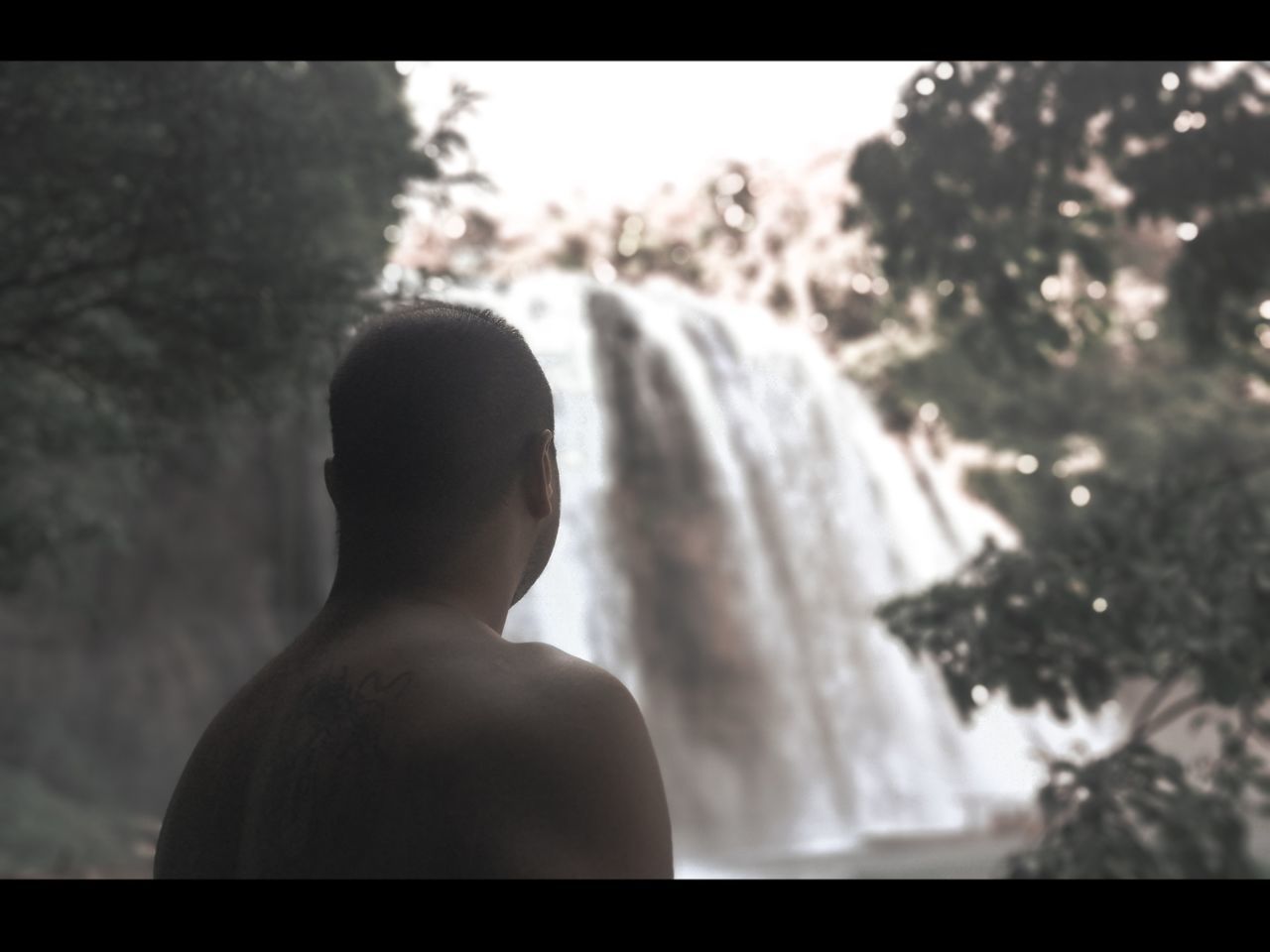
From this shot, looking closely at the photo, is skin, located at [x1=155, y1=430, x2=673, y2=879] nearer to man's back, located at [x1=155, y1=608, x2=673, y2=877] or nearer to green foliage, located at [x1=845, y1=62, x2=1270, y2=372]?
man's back, located at [x1=155, y1=608, x2=673, y2=877]

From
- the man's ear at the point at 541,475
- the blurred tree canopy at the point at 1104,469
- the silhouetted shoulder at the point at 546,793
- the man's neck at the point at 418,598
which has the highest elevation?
the blurred tree canopy at the point at 1104,469

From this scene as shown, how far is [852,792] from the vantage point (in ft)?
57.3

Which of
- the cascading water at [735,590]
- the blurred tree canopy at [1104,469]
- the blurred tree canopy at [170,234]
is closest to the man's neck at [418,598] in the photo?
the blurred tree canopy at [1104,469]

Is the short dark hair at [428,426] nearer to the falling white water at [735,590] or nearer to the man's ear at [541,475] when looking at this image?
the man's ear at [541,475]

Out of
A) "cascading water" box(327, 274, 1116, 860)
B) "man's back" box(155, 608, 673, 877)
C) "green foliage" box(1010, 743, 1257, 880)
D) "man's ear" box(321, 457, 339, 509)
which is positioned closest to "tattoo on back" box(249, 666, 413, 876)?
"man's back" box(155, 608, 673, 877)

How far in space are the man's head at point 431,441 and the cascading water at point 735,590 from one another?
13.5 m

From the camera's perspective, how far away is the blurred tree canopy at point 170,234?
621cm

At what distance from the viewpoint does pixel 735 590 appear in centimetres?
1761

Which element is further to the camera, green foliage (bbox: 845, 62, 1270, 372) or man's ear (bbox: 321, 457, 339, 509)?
green foliage (bbox: 845, 62, 1270, 372)

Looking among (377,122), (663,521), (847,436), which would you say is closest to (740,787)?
(663,521)

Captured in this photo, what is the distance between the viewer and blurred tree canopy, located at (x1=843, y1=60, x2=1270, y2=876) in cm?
408

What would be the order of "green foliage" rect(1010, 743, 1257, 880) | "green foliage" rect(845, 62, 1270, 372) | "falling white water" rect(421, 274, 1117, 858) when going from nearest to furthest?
"green foliage" rect(1010, 743, 1257, 880) → "green foliage" rect(845, 62, 1270, 372) → "falling white water" rect(421, 274, 1117, 858)

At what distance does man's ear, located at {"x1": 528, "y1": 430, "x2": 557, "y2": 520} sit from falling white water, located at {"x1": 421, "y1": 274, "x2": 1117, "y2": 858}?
1337 centimetres

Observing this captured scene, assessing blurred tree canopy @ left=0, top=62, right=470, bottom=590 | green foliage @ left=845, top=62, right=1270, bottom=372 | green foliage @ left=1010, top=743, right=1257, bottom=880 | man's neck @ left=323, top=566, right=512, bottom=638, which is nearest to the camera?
man's neck @ left=323, top=566, right=512, bottom=638
